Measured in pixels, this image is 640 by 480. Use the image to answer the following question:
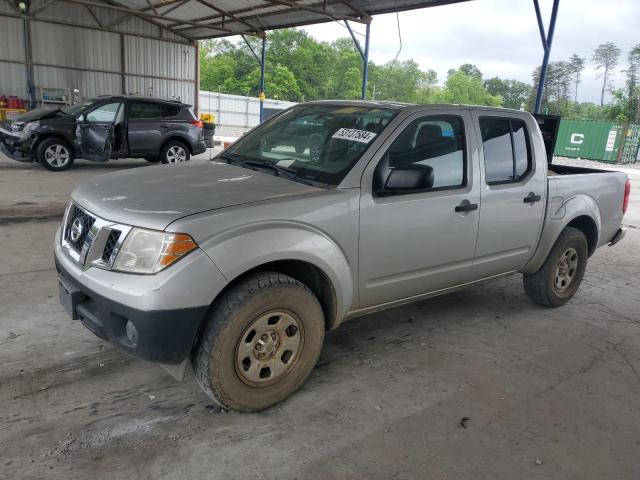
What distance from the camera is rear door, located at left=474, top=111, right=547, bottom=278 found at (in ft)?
12.6

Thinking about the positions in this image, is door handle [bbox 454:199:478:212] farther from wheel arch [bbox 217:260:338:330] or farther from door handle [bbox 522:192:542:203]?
wheel arch [bbox 217:260:338:330]

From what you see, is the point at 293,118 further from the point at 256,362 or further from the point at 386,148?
the point at 256,362

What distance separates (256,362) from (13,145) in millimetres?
10452

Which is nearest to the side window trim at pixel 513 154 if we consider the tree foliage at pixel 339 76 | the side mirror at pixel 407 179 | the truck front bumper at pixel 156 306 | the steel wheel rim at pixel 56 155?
the side mirror at pixel 407 179

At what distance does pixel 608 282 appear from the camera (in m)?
5.88

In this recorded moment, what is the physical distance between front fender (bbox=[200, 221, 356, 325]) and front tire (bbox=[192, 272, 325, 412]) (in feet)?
0.45

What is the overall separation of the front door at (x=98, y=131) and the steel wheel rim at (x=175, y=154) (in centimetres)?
141

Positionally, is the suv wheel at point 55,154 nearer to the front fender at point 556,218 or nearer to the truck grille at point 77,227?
the truck grille at point 77,227

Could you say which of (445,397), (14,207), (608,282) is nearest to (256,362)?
(445,397)

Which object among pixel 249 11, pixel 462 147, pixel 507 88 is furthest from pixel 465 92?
pixel 462 147

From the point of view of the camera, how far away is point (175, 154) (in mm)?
12797

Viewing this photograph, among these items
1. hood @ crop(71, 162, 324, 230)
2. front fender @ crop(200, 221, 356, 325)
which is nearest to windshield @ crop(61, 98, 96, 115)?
hood @ crop(71, 162, 324, 230)

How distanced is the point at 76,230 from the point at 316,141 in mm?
1616

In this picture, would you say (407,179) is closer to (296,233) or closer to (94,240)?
(296,233)
